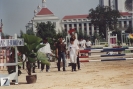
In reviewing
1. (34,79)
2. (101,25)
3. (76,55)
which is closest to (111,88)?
(34,79)

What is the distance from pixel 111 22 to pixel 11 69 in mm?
54724

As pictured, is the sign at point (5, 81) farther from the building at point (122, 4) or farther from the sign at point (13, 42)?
the building at point (122, 4)

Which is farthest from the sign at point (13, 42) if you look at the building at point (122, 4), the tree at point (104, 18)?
the tree at point (104, 18)

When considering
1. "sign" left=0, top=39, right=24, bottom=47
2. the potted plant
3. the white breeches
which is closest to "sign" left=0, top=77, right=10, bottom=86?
the potted plant

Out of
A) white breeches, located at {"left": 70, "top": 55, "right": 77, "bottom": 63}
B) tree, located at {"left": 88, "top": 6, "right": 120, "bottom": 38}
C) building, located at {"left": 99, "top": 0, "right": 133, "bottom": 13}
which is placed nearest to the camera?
white breeches, located at {"left": 70, "top": 55, "right": 77, "bottom": 63}

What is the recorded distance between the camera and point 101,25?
7062cm

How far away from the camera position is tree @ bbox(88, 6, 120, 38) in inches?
2402

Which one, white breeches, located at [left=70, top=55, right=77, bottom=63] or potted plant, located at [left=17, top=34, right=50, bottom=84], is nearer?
potted plant, located at [left=17, top=34, right=50, bottom=84]

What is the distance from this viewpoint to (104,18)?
221ft

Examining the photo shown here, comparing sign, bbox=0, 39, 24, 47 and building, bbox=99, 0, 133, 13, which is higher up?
building, bbox=99, 0, 133, 13

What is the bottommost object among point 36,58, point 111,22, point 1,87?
point 1,87

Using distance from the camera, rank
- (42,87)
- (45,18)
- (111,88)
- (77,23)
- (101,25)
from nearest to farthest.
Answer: (111,88)
(42,87)
(101,25)
(77,23)
(45,18)

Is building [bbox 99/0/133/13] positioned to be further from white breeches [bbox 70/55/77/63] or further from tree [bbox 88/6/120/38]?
tree [bbox 88/6/120/38]

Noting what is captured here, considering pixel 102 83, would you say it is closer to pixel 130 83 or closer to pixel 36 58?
pixel 130 83
